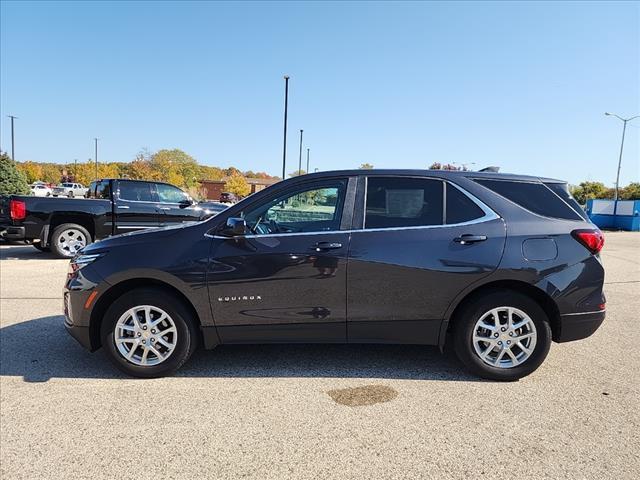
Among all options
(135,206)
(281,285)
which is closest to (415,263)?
(281,285)

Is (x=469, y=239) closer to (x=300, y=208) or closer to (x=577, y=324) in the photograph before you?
(x=577, y=324)

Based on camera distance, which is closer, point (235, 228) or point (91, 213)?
point (235, 228)

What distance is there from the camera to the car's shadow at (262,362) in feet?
12.1

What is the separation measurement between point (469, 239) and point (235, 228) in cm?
188

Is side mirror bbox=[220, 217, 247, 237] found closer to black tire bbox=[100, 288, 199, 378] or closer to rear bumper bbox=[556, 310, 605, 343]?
black tire bbox=[100, 288, 199, 378]

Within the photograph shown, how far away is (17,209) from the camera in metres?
9.10

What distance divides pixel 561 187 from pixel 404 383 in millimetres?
2155

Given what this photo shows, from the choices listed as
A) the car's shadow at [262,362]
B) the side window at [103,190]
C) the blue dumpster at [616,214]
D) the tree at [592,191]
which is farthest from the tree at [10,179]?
the tree at [592,191]

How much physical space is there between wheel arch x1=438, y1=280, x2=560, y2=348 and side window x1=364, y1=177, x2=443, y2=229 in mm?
656

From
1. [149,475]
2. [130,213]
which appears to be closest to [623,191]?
[130,213]

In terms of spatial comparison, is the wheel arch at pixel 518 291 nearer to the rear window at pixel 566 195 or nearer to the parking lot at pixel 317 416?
the parking lot at pixel 317 416

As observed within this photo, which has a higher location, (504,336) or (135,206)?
(135,206)

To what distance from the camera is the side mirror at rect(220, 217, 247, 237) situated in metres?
3.47

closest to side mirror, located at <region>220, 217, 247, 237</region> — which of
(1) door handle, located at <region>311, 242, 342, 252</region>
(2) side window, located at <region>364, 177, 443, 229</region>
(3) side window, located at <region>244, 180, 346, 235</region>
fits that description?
(3) side window, located at <region>244, 180, 346, 235</region>
